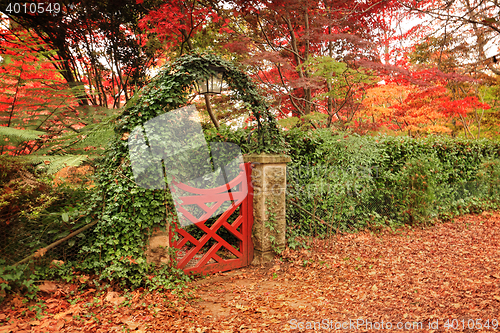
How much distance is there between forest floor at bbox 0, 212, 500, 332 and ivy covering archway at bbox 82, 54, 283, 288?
10.6 inches

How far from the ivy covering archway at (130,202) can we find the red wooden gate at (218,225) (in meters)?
0.34

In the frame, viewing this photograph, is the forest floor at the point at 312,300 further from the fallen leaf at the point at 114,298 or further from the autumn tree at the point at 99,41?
the autumn tree at the point at 99,41

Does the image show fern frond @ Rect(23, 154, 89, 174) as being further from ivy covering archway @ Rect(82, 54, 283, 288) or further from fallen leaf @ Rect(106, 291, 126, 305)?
fallen leaf @ Rect(106, 291, 126, 305)

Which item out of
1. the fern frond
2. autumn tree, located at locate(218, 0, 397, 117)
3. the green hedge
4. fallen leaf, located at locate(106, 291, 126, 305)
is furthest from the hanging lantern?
fallen leaf, located at locate(106, 291, 126, 305)

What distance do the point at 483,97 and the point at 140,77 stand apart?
499 inches

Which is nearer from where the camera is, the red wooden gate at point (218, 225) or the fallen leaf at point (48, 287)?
the fallen leaf at point (48, 287)

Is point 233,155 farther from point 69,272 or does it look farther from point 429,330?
point 429,330

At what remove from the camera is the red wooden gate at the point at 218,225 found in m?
3.58

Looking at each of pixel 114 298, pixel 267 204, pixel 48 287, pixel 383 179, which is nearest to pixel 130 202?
pixel 114 298

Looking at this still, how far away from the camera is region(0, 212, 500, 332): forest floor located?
2482 mm

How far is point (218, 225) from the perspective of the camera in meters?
3.88

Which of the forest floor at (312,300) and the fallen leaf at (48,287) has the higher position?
the fallen leaf at (48,287)

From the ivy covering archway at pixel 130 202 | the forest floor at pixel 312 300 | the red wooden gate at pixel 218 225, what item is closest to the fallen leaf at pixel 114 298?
the forest floor at pixel 312 300

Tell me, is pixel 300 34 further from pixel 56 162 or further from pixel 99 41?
pixel 56 162
